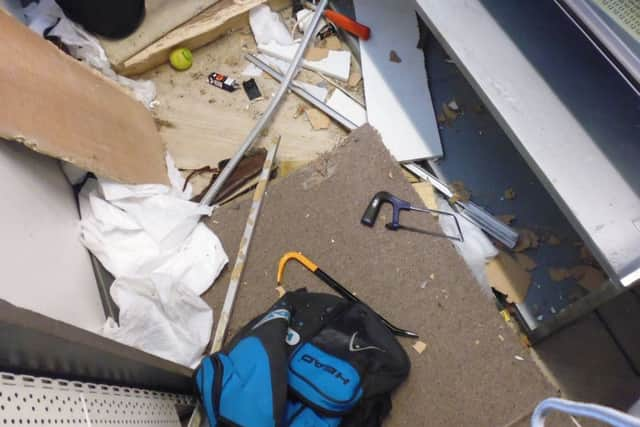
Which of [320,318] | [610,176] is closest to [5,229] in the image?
[320,318]

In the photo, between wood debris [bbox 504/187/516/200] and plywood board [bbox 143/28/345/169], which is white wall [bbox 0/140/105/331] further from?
wood debris [bbox 504/187/516/200]

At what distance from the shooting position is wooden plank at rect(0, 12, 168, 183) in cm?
101

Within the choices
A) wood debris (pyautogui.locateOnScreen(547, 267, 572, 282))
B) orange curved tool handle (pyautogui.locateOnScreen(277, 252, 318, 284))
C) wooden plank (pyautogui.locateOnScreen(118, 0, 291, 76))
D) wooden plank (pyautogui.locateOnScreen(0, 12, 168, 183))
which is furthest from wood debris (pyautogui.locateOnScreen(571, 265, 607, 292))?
wooden plank (pyautogui.locateOnScreen(118, 0, 291, 76))

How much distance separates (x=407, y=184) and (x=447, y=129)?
257 millimetres

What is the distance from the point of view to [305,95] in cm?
160

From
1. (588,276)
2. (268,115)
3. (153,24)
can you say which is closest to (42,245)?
(268,115)

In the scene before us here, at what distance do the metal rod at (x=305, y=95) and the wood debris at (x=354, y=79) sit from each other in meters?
0.13

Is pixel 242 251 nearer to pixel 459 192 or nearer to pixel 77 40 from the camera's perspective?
pixel 459 192

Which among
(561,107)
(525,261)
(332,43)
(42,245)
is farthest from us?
(332,43)

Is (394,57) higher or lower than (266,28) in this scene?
lower

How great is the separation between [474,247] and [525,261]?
0.14m

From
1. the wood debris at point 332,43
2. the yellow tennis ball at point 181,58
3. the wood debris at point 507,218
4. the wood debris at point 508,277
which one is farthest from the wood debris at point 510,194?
the yellow tennis ball at point 181,58

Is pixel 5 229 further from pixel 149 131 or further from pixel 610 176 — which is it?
pixel 610 176

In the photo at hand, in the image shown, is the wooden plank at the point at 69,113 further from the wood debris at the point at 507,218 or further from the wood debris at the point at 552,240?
the wood debris at the point at 552,240
